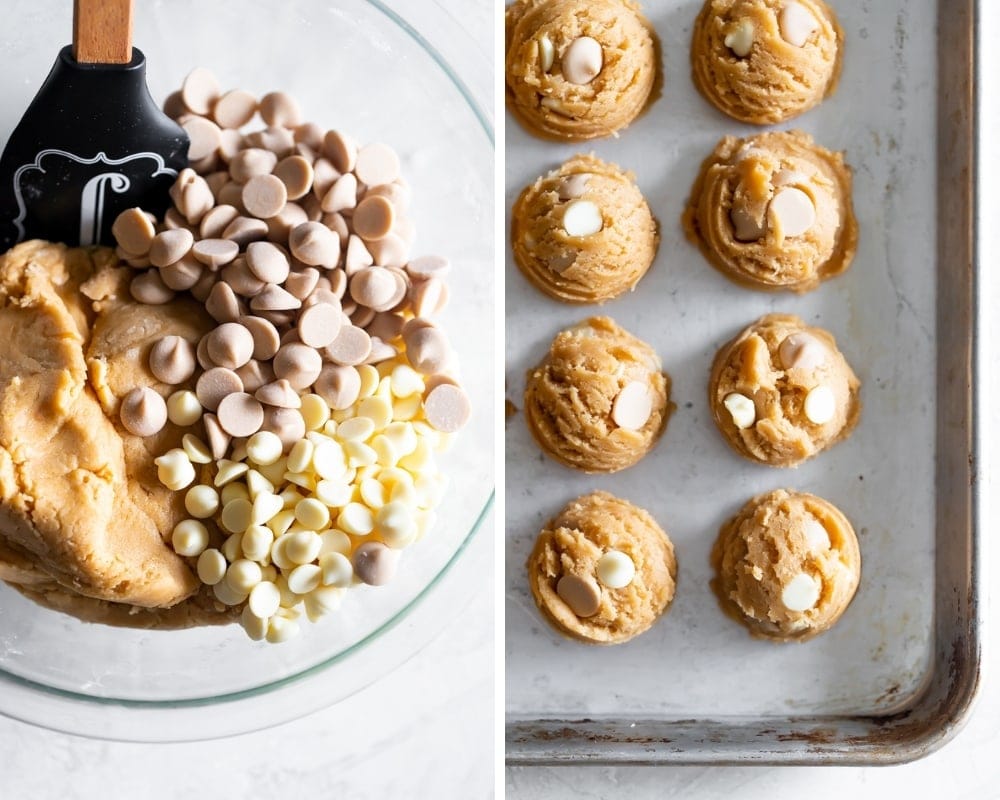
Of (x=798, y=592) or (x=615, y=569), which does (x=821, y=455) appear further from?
(x=615, y=569)

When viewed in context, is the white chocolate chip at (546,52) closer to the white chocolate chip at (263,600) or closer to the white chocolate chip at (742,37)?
the white chocolate chip at (742,37)

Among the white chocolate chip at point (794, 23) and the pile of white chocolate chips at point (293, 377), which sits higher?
the white chocolate chip at point (794, 23)

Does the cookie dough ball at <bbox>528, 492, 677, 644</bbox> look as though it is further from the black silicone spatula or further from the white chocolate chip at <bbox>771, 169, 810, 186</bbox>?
the black silicone spatula

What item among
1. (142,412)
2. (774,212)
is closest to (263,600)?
(142,412)

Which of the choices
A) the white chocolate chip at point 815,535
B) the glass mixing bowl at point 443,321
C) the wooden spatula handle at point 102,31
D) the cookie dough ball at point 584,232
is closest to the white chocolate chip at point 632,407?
the cookie dough ball at point 584,232

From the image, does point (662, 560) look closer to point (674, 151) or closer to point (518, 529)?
point (518, 529)

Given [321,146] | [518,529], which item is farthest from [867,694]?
[321,146]
